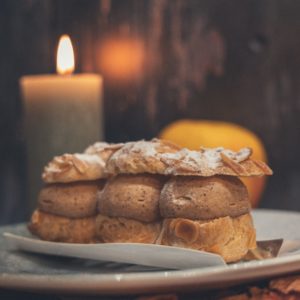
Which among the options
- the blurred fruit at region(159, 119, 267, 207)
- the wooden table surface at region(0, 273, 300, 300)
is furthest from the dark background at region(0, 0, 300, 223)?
the wooden table surface at region(0, 273, 300, 300)

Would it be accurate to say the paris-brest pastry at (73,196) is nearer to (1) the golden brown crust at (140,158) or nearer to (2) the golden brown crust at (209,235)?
(1) the golden brown crust at (140,158)

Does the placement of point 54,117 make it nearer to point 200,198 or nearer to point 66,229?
point 66,229

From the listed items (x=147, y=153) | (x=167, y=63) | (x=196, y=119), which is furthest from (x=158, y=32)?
(x=147, y=153)

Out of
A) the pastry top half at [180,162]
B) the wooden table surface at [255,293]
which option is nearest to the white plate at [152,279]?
the wooden table surface at [255,293]


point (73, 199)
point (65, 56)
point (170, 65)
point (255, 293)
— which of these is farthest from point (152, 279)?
point (170, 65)

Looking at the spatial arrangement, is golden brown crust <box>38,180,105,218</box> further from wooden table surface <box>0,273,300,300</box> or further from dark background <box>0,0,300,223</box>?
dark background <box>0,0,300,223</box>
